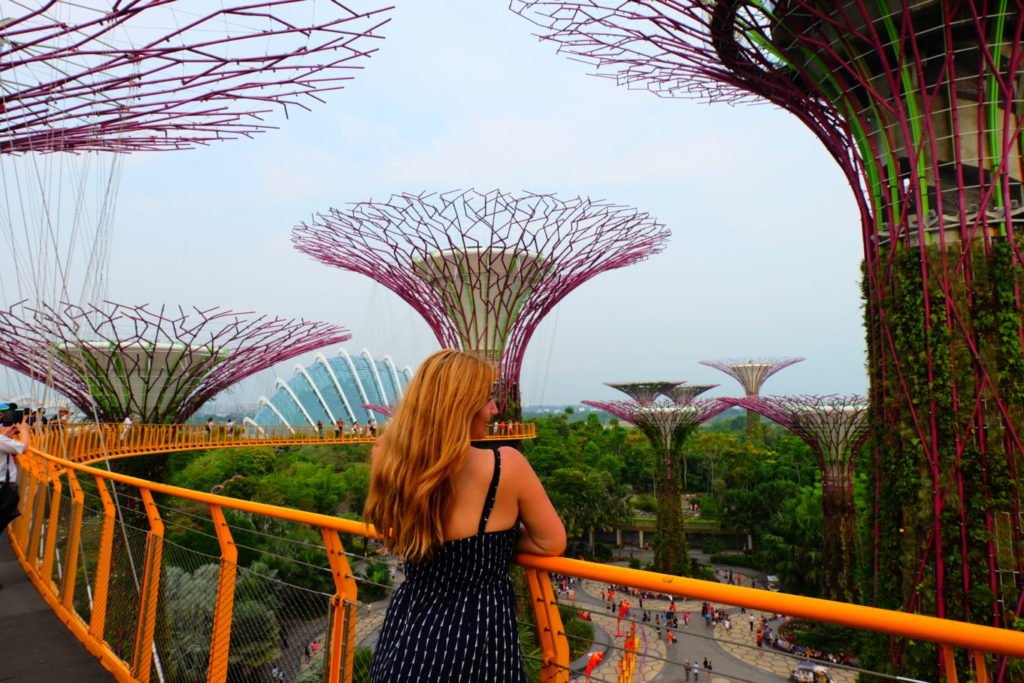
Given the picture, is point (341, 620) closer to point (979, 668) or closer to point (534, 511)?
point (534, 511)

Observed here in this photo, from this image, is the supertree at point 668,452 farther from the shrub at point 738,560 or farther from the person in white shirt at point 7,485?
the person in white shirt at point 7,485

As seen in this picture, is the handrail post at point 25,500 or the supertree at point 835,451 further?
the supertree at point 835,451

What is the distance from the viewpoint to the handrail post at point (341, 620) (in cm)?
224

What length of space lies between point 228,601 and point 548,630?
153cm

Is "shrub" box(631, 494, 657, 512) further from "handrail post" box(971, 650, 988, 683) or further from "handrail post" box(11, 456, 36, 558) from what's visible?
"handrail post" box(971, 650, 988, 683)

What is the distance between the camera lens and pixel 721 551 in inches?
1302

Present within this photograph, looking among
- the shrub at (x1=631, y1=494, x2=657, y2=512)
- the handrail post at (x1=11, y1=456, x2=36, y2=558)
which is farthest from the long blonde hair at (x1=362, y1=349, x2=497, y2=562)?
the shrub at (x1=631, y1=494, x2=657, y2=512)

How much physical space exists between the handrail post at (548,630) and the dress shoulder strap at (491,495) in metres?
0.28

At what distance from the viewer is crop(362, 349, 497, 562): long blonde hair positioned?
5.33 ft

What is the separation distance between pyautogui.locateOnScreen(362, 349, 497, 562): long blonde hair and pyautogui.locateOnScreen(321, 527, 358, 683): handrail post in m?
0.59

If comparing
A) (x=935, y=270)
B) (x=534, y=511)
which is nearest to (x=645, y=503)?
(x=935, y=270)

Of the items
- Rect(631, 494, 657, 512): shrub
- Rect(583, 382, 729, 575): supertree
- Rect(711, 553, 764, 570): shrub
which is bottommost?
Rect(711, 553, 764, 570): shrub

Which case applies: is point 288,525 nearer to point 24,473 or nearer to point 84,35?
point 24,473

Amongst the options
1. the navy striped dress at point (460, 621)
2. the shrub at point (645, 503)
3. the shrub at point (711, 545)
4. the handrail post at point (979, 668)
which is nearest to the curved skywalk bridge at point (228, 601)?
the handrail post at point (979, 668)
